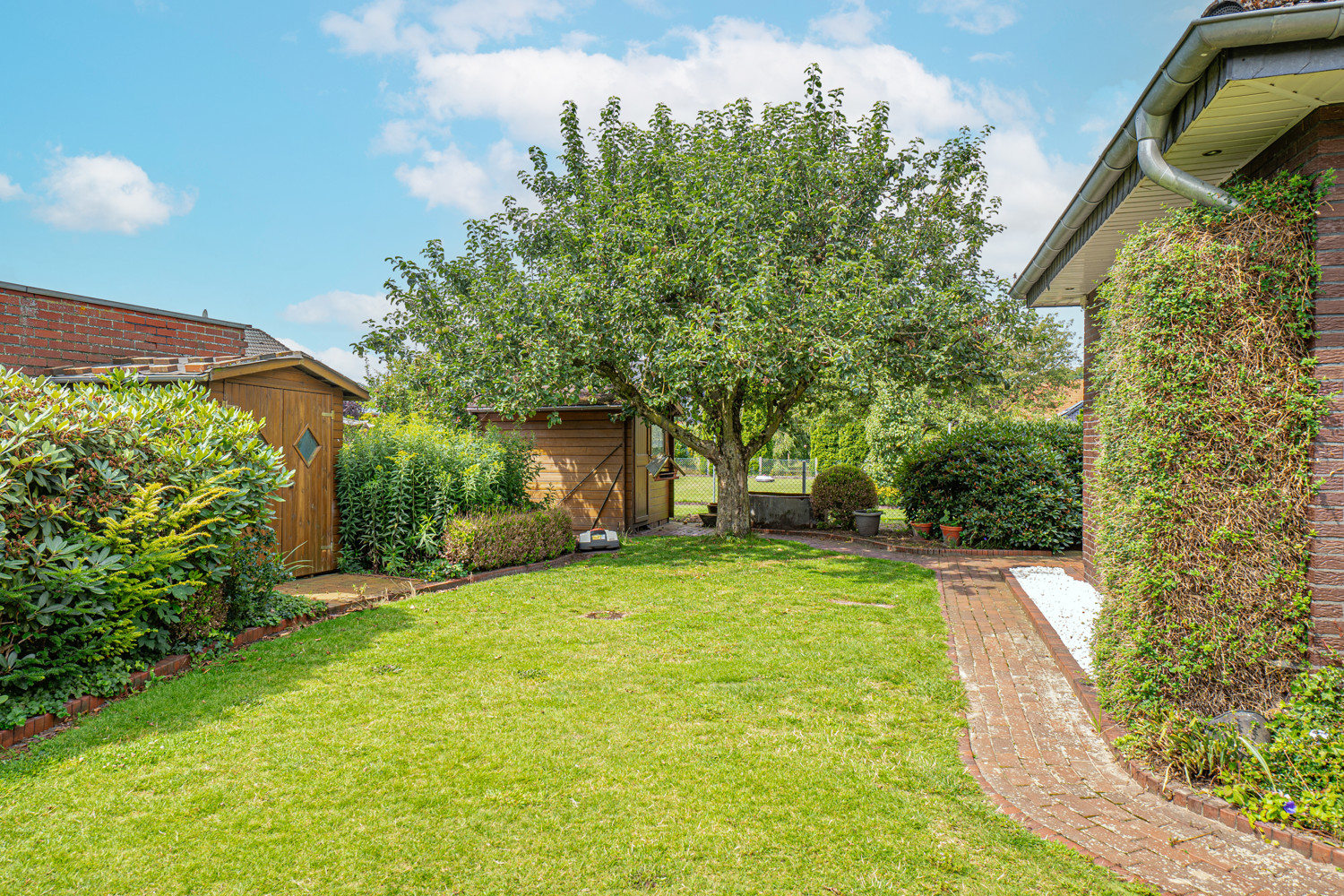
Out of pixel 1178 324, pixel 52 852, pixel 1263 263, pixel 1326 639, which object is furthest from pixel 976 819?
pixel 52 852

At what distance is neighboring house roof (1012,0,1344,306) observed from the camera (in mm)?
2650

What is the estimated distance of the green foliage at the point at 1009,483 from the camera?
1120 cm

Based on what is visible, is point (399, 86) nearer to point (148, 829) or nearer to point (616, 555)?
point (616, 555)

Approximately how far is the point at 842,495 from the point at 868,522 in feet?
3.99

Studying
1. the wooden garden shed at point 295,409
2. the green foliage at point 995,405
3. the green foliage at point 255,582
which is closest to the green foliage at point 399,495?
the wooden garden shed at point 295,409

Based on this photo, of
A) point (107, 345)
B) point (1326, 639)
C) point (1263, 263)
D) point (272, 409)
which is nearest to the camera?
point (1326, 639)

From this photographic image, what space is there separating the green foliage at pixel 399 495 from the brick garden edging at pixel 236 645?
2.23ft

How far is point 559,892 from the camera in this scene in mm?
2500

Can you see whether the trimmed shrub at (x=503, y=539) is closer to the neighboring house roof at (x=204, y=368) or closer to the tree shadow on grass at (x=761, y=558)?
the tree shadow on grass at (x=761, y=558)

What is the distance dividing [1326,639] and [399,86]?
12.5 metres

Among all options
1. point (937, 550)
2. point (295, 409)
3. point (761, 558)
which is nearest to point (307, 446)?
point (295, 409)

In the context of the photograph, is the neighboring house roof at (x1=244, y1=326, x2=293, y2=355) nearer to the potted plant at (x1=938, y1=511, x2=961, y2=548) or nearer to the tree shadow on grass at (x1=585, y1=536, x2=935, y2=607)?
the tree shadow on grass at (x1=585, y1=536, x2=935, y2=607)

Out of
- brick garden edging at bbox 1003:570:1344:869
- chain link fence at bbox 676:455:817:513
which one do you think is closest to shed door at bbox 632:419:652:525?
chain link fence at bbox 676:455:817:513

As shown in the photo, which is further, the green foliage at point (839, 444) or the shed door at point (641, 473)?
the green foliage at point (839, 444)
